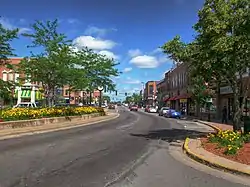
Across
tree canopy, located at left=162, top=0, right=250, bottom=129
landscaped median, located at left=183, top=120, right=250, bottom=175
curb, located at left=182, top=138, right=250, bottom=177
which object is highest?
tree canopy, located at left=162, top=0, right=250, bottom=129

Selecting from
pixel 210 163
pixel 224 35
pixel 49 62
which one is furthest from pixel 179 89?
pixel 210 163

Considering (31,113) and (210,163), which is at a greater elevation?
(31,113)

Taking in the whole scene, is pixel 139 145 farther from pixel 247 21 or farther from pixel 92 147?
pixel 247 21

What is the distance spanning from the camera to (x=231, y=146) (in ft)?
41.7

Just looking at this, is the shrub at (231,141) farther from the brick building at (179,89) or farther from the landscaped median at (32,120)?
the brick building at (179,89)

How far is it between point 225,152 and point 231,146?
0.30m

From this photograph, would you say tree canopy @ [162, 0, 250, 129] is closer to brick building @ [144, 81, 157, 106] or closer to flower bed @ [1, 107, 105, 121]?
flower bed @ [1, 107, 105, 121]

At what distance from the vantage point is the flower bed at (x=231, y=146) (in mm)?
11923

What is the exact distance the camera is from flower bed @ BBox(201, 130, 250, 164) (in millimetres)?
11923

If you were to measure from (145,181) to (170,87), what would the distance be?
88.5 meters

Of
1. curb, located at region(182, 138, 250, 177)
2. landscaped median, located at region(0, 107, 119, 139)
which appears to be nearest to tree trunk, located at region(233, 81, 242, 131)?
curb, located at region(182, 138, 250, 177)

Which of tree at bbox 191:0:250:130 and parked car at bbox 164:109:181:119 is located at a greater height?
tree at bbox 191:0:250:130

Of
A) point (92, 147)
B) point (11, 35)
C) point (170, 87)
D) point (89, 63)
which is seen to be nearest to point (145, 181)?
point (92, 147)

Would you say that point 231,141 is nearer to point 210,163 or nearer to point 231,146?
point 231,146
